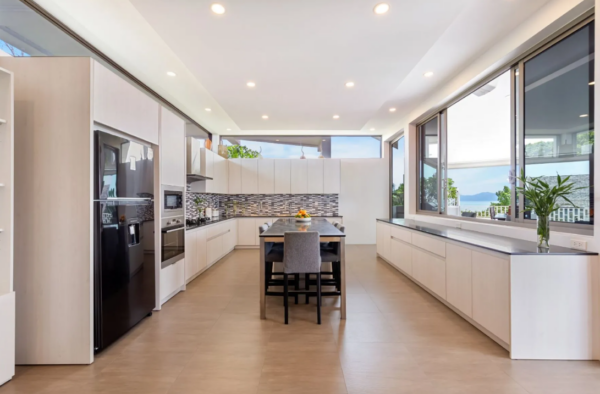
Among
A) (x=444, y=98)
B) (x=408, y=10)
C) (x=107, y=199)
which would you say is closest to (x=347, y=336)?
(x=107, y=199)

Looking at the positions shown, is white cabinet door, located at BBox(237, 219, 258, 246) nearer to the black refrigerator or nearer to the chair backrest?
the black refrigerator

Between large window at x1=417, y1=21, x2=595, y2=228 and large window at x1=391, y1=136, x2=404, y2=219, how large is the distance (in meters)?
1.98

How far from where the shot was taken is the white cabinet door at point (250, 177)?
7.24 m

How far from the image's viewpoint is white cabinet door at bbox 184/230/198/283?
4.09 meters

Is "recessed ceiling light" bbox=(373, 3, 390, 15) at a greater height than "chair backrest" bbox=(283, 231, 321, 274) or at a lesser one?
greater

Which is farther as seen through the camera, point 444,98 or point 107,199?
point 444,98

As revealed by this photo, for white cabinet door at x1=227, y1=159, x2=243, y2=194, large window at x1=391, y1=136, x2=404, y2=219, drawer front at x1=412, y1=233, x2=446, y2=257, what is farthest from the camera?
white cabinet door at x1=227, y1=159, x2=243, y2=194

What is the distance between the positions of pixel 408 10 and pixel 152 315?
3.78 m

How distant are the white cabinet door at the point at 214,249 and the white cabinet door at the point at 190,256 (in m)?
0.56

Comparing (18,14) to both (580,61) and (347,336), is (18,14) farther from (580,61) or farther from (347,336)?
(580,61)

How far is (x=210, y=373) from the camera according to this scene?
2064 millimetres

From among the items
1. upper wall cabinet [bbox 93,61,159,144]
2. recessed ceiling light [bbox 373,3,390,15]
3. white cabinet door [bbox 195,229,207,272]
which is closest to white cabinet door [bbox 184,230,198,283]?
white cabinet door [bbox 195,229,207,272]

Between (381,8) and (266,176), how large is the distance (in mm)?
5220

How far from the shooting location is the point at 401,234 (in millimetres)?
4723
